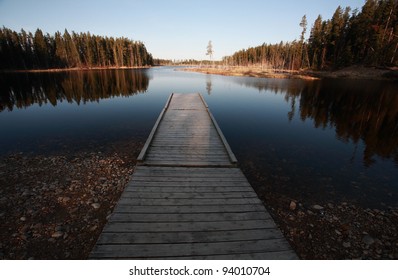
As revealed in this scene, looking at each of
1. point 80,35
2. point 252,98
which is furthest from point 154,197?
point 80,35

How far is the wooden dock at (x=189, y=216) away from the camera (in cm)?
412

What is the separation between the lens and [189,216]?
5.11 m

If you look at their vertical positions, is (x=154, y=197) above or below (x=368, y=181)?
above

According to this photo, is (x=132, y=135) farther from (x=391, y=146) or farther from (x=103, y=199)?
(x=391, y=146)

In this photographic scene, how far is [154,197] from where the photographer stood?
19.1ft

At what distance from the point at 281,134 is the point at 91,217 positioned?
1372 cm

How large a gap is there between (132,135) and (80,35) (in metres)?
119

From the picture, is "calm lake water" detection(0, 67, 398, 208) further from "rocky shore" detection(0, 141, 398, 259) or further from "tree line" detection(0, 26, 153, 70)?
"tree line" detection(0, 26, 153, 70)

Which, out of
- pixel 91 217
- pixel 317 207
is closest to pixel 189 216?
pixel 91 217

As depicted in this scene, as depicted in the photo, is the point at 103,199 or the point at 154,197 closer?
the point at 154,197

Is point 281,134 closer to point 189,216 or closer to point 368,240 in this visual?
point 368,240

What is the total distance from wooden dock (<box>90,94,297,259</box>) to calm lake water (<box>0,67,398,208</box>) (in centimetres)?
293

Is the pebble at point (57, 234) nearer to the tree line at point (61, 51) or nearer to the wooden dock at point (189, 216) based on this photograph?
the wooden dock at point (189, 216)

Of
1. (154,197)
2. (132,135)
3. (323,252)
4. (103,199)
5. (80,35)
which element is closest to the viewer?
(323,252)
